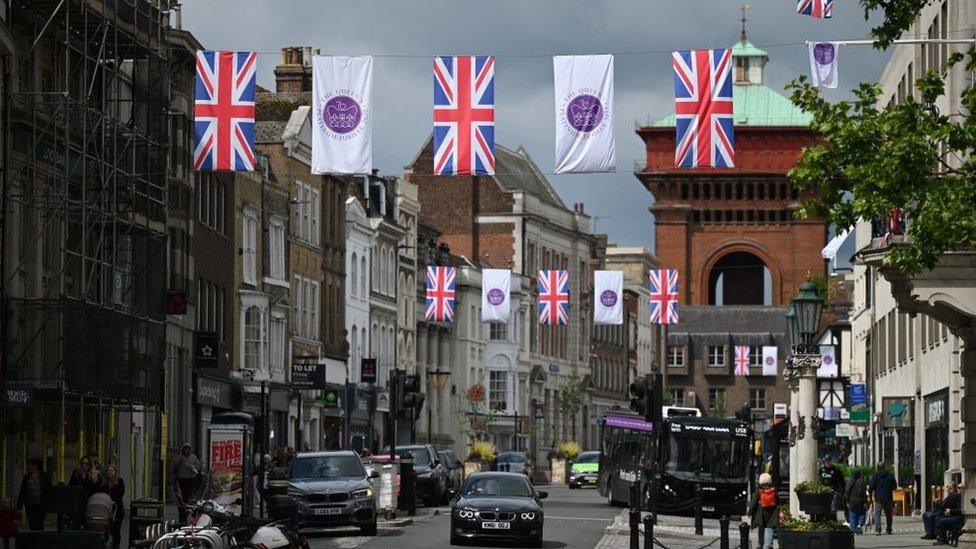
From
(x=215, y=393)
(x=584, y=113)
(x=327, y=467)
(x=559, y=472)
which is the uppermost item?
(x=584, y=113)

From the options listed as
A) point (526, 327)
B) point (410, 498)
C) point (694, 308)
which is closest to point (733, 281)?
point (694, 308)

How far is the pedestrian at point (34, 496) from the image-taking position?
3309cm

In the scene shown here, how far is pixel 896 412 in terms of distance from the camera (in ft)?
204

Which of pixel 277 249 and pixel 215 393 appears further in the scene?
pixel 277 249

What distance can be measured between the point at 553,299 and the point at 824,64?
48866 millimetres

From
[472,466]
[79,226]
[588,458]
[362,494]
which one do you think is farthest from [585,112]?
[588,458]

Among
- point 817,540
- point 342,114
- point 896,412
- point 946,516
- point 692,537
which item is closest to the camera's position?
point 817,540

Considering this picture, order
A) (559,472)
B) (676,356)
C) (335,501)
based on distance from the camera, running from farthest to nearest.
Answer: (676,356) → (559,472) → (335,501)

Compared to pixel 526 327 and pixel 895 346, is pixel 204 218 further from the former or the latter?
pixel 526 327

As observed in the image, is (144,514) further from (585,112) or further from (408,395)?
(408,395)

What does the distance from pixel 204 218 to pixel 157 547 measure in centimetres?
4010

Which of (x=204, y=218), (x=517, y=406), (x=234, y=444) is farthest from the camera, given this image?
(x=517, y=406)

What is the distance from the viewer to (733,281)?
545 ft

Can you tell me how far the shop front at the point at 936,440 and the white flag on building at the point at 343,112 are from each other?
1733cm
